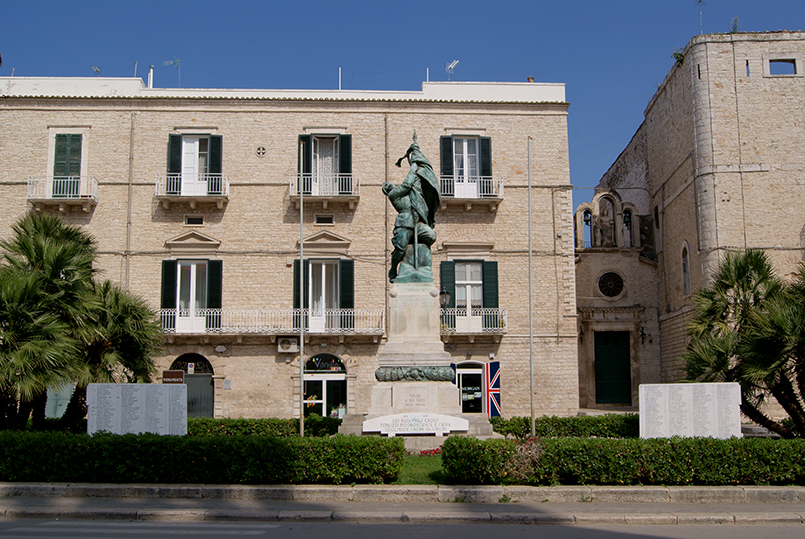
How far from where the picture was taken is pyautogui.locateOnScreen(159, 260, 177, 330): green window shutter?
84.1ft

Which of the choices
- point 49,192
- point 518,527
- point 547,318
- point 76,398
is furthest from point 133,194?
point 518,527

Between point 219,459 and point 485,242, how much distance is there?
1797cm

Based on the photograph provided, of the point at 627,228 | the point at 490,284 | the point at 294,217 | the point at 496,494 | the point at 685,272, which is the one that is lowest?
the point at 496,494

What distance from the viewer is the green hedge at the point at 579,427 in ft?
55.3

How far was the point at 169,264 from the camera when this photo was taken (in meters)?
26.1

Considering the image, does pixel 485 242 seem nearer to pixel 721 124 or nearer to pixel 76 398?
pixel 721 124

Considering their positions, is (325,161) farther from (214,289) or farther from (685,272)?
(685,272)

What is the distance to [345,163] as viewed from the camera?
27.0m

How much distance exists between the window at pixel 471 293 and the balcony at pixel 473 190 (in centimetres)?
229

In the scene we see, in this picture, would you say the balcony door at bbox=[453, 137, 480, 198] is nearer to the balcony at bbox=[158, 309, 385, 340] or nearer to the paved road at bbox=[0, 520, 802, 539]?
the balcony at bbox=[158, 309, 385, 340]

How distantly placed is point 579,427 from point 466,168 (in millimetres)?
13104

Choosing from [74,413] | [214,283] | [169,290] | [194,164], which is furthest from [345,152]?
[74,413]

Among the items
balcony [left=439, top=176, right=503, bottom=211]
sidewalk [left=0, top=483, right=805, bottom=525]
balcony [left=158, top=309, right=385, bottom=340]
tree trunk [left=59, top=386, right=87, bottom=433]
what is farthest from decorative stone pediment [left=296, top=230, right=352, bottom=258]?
sidewalk [left=0, top=483, right=805, bottom=525]

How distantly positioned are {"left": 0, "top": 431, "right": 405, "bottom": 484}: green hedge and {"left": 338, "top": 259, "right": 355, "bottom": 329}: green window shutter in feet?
50.1
